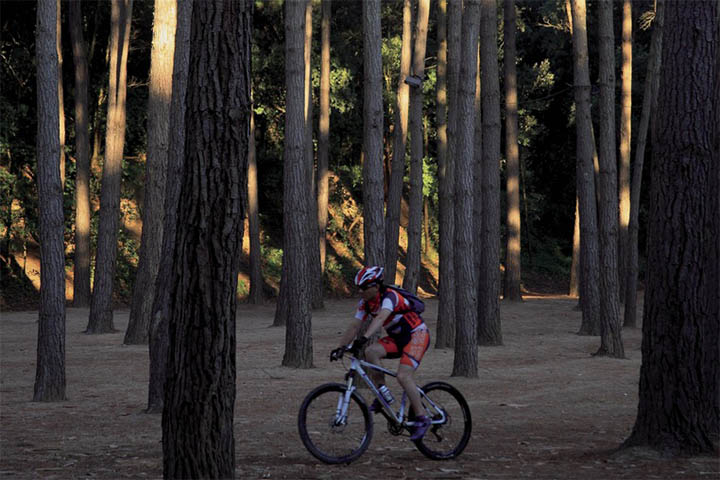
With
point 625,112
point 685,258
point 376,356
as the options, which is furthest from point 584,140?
point 376,356

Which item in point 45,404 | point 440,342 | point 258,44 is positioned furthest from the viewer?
point 258,44

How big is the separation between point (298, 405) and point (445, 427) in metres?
4.39

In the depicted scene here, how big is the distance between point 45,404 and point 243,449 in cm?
503

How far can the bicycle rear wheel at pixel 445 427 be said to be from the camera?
10.0 m

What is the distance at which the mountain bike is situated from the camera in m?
9.68

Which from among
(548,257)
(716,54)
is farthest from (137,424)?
(548,257)

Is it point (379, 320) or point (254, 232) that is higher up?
point (254, 232)

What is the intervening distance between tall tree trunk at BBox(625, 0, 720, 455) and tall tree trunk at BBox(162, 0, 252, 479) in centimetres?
452

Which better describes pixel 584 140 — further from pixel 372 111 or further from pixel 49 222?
pixel 49 222

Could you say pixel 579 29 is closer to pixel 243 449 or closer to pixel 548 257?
pixel 243 449

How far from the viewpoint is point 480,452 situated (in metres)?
10.4

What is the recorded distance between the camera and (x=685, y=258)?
Answer: 32.1 ft

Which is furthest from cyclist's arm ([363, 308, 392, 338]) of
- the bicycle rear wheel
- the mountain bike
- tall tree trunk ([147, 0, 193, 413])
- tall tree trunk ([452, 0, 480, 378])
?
tall tree trunk ([452, 0, 480, 378])

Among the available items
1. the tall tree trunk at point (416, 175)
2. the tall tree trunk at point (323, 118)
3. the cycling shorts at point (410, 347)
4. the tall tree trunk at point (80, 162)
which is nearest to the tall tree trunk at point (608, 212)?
the tall tree trunk at point (416, 175)
